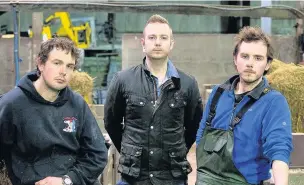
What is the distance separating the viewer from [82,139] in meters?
3.96

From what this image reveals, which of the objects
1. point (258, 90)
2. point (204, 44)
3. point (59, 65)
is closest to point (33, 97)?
point (59, 65)

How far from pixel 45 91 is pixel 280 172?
1.52 metres

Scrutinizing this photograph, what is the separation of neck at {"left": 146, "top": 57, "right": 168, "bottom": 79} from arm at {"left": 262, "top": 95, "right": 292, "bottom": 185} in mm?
1038

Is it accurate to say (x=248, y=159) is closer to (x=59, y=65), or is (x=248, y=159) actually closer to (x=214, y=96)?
(x=214, y=96)

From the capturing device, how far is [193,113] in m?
4.57

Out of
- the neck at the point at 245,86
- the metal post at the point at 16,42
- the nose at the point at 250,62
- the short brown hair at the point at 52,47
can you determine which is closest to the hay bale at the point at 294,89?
the neck at the point at 245,86

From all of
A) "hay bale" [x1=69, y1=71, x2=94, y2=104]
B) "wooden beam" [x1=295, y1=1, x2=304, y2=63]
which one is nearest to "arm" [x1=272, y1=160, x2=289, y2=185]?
"hay bale" [x1=69, y1=71, x2=94, y2=104]

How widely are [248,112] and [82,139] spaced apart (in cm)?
109

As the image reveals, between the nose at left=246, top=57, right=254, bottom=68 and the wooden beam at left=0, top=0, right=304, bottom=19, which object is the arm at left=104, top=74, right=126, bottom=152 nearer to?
the nose at left=246, top=57, right=254, bottom=68

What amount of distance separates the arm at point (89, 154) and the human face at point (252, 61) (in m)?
1.03

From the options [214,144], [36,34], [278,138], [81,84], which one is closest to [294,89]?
[81,84]

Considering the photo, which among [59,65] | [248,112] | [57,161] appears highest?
[59,65]

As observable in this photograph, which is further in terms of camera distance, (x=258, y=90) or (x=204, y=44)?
(x=204, y=44)

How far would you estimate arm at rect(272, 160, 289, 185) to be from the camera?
327 centimetres
